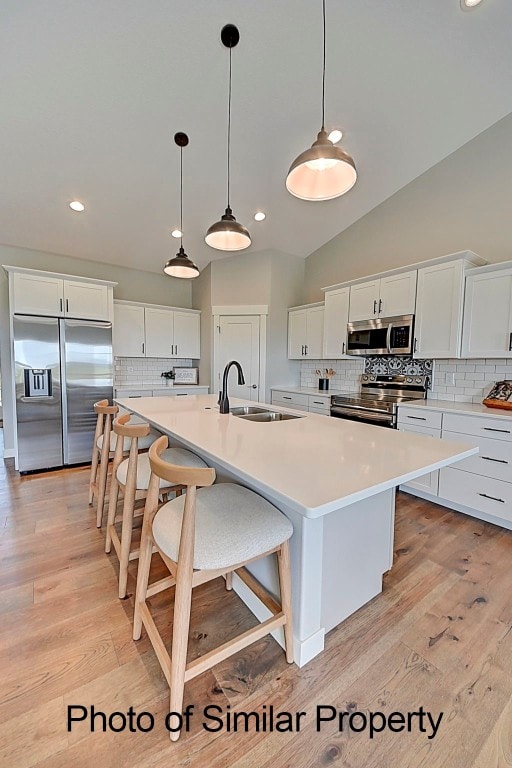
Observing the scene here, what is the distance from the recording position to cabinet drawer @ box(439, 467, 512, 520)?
242cm

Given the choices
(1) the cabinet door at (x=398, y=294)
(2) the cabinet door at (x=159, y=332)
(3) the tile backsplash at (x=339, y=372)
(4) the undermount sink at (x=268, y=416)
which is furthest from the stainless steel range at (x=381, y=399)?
(2) the cabinet door at (x=159, y=332)

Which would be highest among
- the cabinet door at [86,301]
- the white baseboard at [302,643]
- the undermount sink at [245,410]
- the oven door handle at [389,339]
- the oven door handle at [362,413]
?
the cabinet door at [86,301]

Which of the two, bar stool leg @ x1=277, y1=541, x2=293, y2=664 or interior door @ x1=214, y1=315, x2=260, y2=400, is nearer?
bar stool leg @ x1=277, y1=541, x2=293, y2=664

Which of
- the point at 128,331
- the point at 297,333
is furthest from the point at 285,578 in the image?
the point at 128,331

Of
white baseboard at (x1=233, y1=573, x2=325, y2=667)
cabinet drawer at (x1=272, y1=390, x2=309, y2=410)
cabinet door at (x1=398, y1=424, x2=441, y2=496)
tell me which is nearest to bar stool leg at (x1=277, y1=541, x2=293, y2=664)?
white baseboard at (x1=233, y1=573, x2=325, y2=667)

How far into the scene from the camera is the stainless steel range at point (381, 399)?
126 inches

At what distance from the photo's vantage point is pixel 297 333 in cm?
471

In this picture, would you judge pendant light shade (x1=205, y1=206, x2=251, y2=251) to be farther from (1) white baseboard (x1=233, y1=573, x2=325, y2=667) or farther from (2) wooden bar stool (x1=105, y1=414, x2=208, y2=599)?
(1) white baseboard (x1=233, y1=573, x2=325, y2=667)

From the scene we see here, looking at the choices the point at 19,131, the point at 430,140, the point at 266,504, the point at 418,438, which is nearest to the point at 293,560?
the point at 266,504

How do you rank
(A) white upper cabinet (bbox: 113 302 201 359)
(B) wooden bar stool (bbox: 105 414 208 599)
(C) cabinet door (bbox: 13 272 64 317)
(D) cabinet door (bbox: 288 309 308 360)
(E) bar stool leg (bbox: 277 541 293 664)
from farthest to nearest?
(D) cabinet door (bbox: 288 309 308 360) < (A) white upper cabinet (bbox: 113 302 201 359) < (C) cabinet door (bbox: 13 272 64 317) < (B) wooden bar stool (bbox: 105 414 208 599) < (E) bar stool leg (bbox: 277 541 293 664)

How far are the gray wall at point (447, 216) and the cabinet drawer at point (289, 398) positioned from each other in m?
1.75

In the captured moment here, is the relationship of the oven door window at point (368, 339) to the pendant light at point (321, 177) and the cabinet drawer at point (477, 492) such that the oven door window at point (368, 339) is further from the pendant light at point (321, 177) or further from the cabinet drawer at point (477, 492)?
the pendant light at point (321, 177)

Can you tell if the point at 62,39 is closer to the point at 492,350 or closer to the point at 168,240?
the point at 168,240

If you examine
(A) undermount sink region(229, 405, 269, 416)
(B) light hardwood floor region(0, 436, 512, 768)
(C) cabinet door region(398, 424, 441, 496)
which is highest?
(A) undermount sink region(229, 405, 269, 416)
